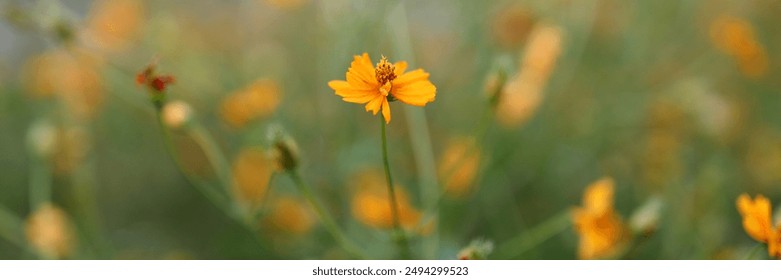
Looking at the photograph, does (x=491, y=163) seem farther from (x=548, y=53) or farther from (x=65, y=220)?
(x=65, y=220)

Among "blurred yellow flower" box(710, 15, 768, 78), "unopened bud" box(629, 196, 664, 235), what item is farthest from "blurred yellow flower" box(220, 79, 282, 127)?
"blurred yellow flower" box(710, 15, 768, 78)

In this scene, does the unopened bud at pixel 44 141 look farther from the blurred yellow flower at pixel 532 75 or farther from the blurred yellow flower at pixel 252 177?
the blurred yellow flower at pixel 532 75

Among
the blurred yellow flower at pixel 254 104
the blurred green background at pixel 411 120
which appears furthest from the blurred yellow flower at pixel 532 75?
the blurred yellow flower at pixel 254 104

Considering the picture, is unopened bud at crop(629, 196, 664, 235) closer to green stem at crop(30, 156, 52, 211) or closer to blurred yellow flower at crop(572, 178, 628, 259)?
blurred yellow flower at crop(572, 178, 628, 259)

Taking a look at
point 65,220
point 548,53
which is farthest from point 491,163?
point 65,220

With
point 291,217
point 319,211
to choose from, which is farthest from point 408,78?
point 291,217

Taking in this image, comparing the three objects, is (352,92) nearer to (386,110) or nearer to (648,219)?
(386,110)
